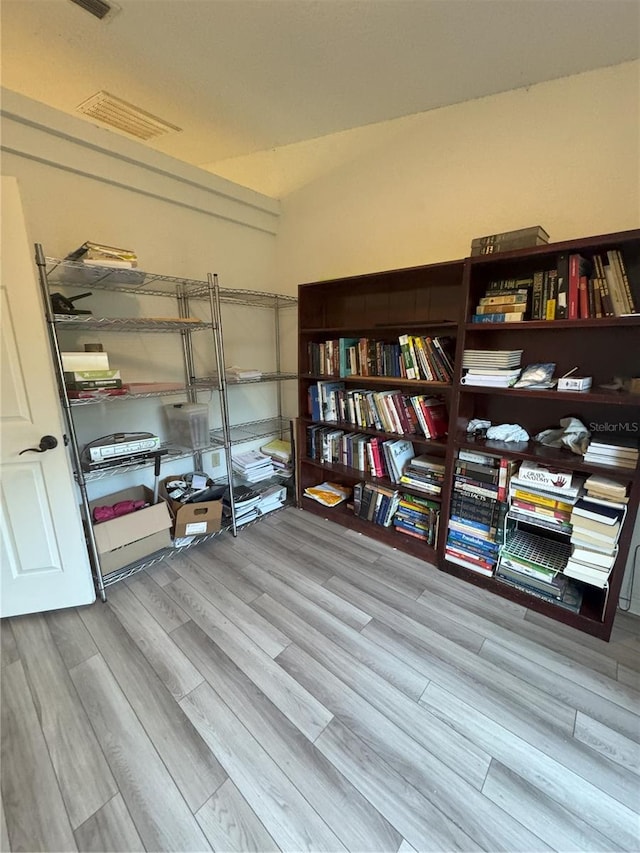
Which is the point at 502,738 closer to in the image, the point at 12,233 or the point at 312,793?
the point at 312,793

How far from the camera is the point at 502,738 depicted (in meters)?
1.19

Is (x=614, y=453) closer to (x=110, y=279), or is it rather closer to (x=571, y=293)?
(x=571, y=293)

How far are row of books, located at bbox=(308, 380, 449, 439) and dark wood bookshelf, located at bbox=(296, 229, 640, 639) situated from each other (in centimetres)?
8

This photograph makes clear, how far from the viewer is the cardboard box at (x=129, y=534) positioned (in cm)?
184

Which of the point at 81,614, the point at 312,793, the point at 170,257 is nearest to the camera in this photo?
the point at 312,793

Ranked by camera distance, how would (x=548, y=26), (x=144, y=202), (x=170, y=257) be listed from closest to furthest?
(x=548, y=26)
(x=144, y=202)
(x=170, y=257)

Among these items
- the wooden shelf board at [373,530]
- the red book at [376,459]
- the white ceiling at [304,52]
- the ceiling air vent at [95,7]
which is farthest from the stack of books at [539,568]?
the ceiling air vent at [95,7]

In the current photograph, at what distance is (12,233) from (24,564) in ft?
4.88

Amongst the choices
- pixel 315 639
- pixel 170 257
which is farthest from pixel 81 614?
pixel 170 257

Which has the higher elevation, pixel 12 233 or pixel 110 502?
pixel 12 233

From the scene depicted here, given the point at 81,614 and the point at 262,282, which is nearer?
the point at 81,614

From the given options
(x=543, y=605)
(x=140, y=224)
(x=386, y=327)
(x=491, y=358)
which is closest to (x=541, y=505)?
(x=543, y=605)

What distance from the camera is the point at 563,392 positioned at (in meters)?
1.52

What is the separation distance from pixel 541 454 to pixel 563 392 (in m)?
0.30
